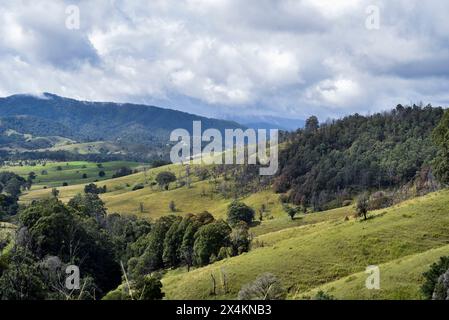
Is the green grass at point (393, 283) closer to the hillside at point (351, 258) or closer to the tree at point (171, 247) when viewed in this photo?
the hillside at point (351, 258)

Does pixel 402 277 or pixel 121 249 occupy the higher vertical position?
pixel 402 277

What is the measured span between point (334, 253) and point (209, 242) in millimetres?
30739

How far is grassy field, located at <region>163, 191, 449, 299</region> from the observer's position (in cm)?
6231

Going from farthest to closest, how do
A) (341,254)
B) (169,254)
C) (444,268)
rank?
(169,254) → (341,254) → (444,268)

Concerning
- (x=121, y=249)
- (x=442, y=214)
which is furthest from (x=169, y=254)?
(x=442, y=214)

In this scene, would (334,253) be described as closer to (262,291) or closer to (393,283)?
(393,283)

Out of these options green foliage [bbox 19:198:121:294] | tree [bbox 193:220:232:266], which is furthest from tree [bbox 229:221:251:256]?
green foliage [bbox 19:198:121:294]

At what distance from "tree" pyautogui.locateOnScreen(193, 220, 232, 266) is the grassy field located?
1472 centimetres

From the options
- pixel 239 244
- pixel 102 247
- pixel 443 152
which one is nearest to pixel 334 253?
pixel 239 244
